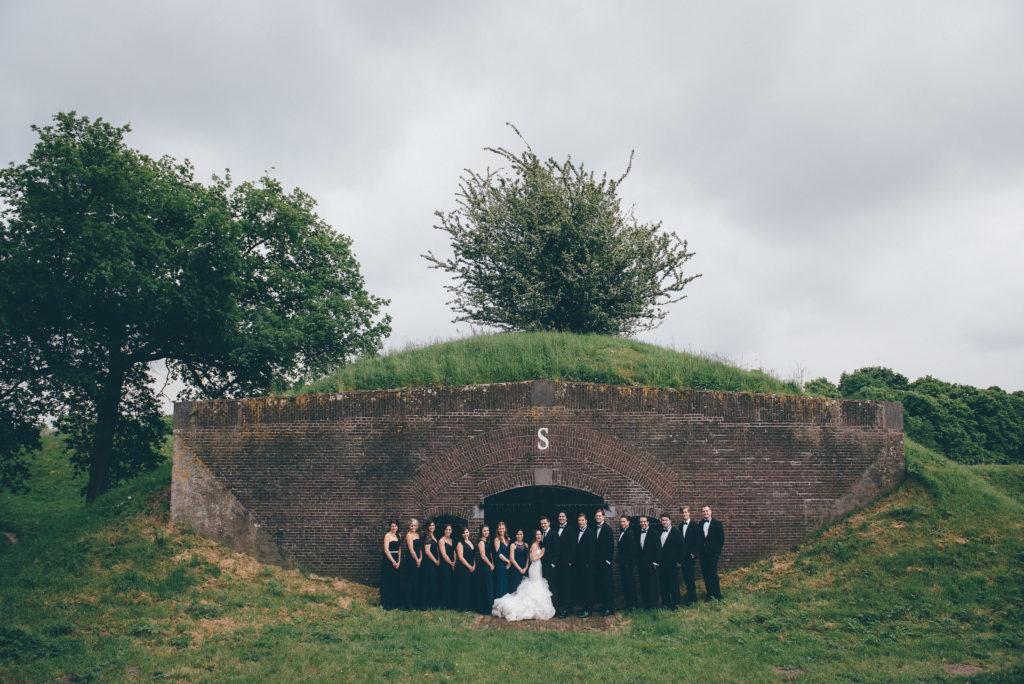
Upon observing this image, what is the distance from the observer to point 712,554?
10867mm

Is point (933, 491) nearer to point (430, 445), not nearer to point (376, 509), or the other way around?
point (430, 445)

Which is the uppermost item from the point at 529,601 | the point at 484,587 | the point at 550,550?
the point at 550,550

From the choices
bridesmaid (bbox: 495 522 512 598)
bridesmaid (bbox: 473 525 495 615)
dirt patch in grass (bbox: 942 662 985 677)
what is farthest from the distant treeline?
bridesmaid (bbox: 473 525 495 615)

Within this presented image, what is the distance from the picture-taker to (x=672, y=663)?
8438mm

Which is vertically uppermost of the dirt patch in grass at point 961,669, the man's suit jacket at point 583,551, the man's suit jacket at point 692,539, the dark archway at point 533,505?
the dark archway at point 533,505

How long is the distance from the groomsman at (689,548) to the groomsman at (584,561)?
146 cm

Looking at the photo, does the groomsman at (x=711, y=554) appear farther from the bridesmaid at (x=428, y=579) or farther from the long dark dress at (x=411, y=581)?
the long dark dress at (x=411, y=581)

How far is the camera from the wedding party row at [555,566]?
427 inches

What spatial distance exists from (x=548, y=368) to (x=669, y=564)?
4.24m

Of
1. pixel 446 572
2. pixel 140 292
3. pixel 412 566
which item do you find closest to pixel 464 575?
pixel 446 572

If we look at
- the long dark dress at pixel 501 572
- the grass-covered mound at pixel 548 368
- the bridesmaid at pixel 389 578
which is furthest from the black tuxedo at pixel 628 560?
the bridesmaid at pixel 389 578

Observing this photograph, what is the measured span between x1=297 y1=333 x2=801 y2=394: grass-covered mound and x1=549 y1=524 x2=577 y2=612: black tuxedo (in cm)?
306

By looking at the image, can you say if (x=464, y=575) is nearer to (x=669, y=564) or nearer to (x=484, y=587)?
(x=484, y=587)

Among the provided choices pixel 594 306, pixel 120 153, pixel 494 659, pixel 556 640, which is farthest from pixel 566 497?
pixel 120 153
